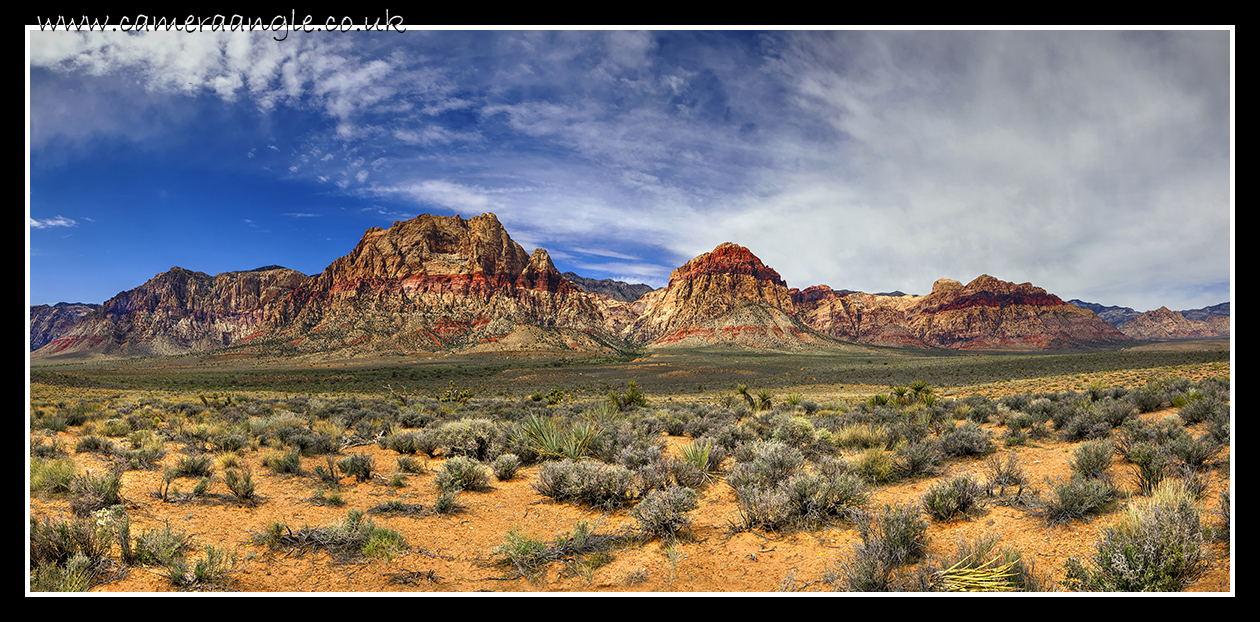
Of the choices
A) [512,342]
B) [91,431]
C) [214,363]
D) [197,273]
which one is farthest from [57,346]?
[91,431]

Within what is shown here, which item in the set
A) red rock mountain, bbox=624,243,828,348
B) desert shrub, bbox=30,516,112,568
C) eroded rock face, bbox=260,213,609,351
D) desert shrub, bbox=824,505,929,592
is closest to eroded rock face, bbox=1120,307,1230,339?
red rock mountain, bbox=624,243,828,348

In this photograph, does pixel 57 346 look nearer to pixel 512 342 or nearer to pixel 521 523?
pixel 512 342

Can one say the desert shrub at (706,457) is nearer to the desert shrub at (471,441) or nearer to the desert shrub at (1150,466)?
the desert shrub at (471,441)

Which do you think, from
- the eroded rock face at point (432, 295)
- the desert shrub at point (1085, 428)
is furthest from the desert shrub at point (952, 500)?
the eroded rock face at point (432, 295)

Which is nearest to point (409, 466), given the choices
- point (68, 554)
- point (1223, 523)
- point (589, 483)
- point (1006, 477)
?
point (589, 483)

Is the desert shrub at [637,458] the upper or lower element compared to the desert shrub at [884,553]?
lower
